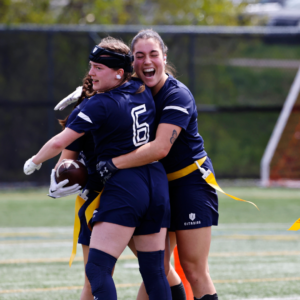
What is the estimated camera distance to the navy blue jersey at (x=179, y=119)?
139 inches

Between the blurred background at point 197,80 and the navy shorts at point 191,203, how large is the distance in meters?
9.54

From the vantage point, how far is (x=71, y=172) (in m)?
3.46

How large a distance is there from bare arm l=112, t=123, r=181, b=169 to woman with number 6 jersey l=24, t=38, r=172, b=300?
0.05 meters

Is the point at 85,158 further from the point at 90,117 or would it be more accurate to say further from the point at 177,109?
the point at 177,109

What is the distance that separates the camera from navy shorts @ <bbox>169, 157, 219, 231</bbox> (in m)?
3.73

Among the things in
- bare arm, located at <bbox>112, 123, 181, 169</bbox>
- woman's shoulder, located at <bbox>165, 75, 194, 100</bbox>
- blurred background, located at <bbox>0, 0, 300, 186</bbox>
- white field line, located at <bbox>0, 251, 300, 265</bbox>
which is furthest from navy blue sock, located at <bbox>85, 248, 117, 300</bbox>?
blurred background, located at <bbox>0, 0, 300, 186</bbox>

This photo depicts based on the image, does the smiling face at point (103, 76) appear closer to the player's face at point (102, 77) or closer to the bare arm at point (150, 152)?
the player's face at point (102, 77)

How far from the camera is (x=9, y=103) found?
13.1 meters

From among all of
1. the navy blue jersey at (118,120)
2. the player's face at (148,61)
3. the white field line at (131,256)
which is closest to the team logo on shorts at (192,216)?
the navy blue jersey at (118,120)

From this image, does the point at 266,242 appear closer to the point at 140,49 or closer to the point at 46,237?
the point at 46,237

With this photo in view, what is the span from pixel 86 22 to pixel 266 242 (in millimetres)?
13614

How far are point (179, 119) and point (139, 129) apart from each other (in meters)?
0.30

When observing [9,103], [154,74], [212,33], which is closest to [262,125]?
[212,33]

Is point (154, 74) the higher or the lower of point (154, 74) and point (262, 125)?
the higher
